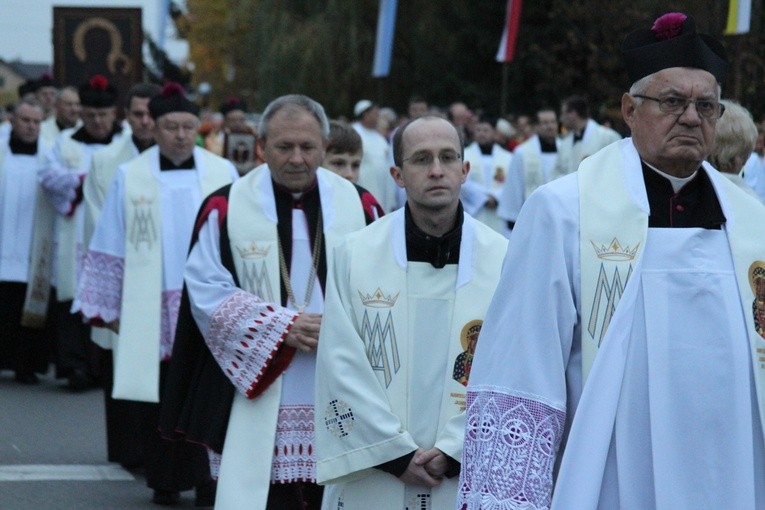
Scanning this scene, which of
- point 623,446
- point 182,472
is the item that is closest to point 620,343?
point 623,446

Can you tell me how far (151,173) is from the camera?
27.3 feet

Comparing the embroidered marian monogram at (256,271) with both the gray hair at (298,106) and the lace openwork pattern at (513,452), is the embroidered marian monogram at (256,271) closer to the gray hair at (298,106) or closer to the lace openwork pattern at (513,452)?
the gray hair at (298,106)

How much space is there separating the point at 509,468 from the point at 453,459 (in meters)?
1.17

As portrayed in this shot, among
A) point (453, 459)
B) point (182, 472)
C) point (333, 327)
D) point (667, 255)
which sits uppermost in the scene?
point (667, 255)

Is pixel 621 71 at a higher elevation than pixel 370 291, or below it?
higher

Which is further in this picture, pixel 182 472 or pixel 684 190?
pixel 182 472

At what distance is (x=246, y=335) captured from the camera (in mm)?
5754

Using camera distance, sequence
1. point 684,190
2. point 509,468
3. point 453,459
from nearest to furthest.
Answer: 1. point 509,468
2. point 684,190
3. point 453,459

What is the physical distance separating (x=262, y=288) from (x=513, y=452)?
2417 millimetres

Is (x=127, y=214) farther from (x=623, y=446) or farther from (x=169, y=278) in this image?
(x=623, y=446)

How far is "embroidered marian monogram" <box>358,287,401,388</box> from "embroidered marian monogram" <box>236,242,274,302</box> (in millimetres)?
963

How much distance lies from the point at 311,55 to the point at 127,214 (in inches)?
1038

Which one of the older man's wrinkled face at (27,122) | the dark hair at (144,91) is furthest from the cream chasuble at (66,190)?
the dark hair at (144,91)

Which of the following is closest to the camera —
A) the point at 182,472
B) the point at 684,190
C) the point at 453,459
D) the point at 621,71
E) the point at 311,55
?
the point at 684,190
